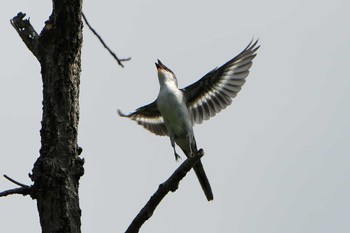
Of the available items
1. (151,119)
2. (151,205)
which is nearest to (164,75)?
(151,119)

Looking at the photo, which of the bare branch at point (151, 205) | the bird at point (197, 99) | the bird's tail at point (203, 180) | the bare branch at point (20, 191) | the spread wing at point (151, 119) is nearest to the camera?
the bare branch at point (151, 205)

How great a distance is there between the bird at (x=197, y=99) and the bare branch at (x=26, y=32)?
139 inches

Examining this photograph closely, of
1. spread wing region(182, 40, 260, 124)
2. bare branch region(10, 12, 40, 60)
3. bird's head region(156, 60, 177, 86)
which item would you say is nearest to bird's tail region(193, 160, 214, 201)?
spread wing region(182, 40, 260, 124)

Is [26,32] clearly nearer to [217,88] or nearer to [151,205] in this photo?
[151,205]

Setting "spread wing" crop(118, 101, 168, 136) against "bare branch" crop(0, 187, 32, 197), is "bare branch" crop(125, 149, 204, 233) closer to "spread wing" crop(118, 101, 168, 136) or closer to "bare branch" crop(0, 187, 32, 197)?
"bare branch" crop(0, 187, 32, 197)

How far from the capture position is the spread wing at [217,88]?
775 centimetres

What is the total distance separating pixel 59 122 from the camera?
3746 millimetres

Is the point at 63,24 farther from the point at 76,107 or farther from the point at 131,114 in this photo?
the point at 131,114

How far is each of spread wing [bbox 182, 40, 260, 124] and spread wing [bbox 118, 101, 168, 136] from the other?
62 centimetres

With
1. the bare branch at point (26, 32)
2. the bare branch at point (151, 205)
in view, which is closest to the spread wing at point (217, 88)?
the bare branch at point (26, 32)

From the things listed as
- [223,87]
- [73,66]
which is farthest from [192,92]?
[73,66]

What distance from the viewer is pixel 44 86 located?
3.84m

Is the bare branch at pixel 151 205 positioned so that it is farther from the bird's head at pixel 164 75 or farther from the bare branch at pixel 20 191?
the bird's head at pixel 164 75

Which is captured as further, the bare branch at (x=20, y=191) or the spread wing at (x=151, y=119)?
the spread wing at (x=151, y=119)
